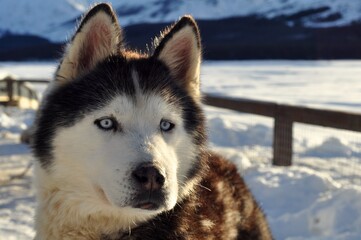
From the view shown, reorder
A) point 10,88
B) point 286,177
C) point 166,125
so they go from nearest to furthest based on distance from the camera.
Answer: point 166,125, point 286,177, point 10,88

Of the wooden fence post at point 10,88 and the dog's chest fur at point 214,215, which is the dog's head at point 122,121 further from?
the wooden fence post at point 10,88

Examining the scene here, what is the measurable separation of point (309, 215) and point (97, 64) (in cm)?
255

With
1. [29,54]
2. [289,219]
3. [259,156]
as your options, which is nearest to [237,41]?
[29,54]

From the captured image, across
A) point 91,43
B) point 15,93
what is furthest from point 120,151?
point 15,93

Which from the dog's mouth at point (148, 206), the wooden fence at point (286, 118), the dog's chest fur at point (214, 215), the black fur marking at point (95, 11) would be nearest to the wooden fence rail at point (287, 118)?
the wooden fence at point (286, 118)

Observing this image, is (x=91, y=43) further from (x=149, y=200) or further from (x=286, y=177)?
(x=286, y=177)

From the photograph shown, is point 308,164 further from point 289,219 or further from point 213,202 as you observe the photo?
point 213,202

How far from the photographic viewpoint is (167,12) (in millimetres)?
78875

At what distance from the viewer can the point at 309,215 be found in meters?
4.29

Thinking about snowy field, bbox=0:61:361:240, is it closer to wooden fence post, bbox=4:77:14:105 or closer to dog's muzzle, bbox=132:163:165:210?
wooden fence post, bbox=4:77:14:105

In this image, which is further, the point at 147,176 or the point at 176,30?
the point at 176,30

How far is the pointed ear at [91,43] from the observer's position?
2.42m

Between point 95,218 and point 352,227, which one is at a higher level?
point 95,218

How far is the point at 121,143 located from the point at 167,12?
7857cm
